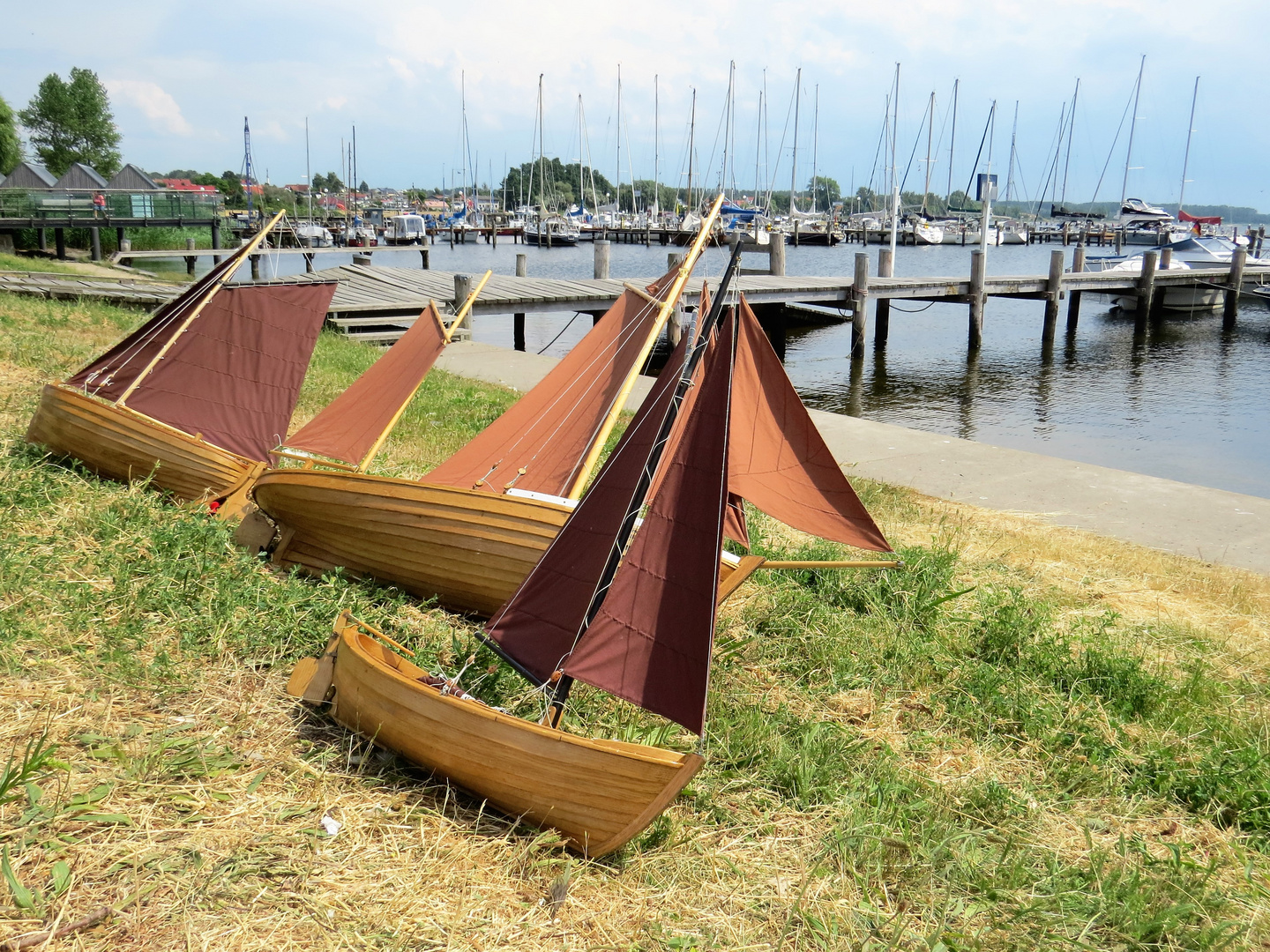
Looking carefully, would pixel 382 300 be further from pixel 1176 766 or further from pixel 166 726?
pixel 1176 766

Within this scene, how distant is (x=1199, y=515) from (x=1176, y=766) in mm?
5921

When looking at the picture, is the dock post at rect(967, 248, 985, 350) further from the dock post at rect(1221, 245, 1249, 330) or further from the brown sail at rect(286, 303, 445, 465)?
the brown sail at rect(286, 303, 445, 465)

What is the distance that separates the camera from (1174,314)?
3597cm

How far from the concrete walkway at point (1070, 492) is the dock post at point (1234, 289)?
26.2m

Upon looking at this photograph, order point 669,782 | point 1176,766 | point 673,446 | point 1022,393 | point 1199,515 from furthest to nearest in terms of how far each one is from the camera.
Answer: point 1022,393 → point 1199,515 → point 1176,766 → point 673,446 → point 669,782

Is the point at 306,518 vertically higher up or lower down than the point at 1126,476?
higher up

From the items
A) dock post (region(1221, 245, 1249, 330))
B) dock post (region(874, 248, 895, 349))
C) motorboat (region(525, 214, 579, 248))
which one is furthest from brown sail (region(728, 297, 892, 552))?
motorboat (region(525, 214, 579, 248))

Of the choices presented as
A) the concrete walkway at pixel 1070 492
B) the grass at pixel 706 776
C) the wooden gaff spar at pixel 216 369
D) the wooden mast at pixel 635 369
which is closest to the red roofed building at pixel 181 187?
the wooden gaff spar at pixel 216 369

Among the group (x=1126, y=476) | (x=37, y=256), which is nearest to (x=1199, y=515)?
(x=1126, y=476)

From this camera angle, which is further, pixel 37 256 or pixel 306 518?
pixel 37 256

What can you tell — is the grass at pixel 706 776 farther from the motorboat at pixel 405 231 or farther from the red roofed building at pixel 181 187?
the motorboat at pixel 405 231

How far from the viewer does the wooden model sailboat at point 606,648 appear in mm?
3695

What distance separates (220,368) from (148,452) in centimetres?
119

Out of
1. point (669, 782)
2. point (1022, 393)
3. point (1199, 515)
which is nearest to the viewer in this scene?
point (669, 782)
